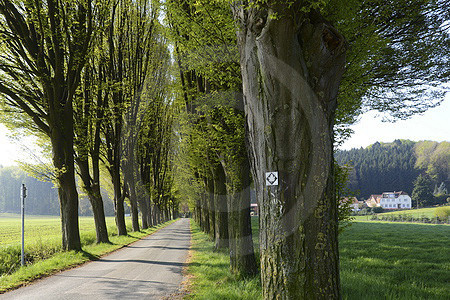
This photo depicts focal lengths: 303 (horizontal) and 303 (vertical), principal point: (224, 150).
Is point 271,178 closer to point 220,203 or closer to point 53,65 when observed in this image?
point 220,203

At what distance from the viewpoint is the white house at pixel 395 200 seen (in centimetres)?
11838

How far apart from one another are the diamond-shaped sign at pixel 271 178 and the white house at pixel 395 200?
13205cm

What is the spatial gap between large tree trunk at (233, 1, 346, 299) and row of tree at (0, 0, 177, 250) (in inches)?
355

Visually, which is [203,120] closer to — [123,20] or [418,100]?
[418,100]

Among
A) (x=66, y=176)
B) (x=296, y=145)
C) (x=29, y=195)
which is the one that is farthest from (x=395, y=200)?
(x=29, y=195)

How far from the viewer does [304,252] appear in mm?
3570

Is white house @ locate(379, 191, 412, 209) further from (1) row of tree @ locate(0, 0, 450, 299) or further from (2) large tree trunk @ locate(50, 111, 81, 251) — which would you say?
(2) large tree trunk @ locate(50, 111, 81, 251)

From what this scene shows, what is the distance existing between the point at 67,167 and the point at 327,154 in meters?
11.4

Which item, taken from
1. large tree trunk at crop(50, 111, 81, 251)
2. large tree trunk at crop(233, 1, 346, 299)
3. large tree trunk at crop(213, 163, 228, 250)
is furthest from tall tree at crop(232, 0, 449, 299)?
large tree trunk at crop(50, 111, 81, 251)

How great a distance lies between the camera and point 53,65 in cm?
1204

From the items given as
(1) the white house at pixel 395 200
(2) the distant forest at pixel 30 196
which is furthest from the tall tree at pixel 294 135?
(2) the distant forest at pixel 30 196

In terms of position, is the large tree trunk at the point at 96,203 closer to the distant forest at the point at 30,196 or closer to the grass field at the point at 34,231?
the grass field at the point at 34,231

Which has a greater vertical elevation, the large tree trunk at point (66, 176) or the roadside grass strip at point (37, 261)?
the large tree trunk at point (66, 176)

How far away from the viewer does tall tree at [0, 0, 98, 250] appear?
11.0m
